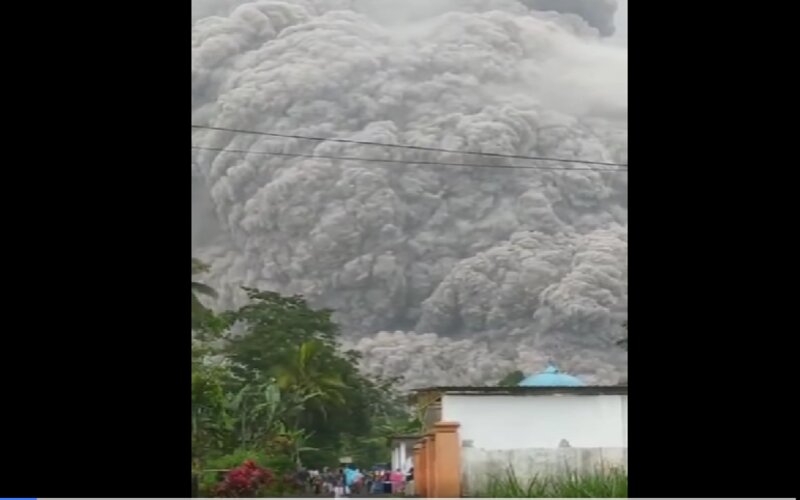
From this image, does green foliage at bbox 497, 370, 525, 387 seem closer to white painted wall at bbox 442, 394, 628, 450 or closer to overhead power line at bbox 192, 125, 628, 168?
white painted wall at bbox 442, 394, 628, 450

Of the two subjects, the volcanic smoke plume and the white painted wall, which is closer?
the white painted wall

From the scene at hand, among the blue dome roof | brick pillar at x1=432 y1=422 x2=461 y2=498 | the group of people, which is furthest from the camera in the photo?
the blue dome roof

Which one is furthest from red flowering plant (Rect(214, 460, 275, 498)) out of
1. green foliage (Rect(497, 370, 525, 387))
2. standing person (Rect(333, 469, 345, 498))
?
green foliage (Rect(497, 370, 525, 387))

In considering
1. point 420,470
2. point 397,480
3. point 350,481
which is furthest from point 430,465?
point 350,481

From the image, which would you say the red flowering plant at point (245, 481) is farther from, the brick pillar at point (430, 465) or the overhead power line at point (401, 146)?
the overhead power line at point (401, 146)

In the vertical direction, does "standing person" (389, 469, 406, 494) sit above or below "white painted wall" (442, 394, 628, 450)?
below
